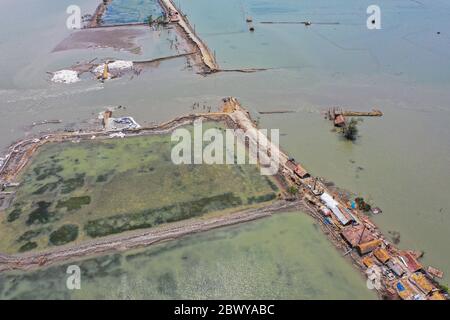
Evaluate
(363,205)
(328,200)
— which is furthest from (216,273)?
(363,205)

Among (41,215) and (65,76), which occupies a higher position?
(65,76)

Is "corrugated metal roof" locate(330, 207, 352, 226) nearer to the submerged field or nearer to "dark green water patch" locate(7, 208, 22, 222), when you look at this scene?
the submerged field

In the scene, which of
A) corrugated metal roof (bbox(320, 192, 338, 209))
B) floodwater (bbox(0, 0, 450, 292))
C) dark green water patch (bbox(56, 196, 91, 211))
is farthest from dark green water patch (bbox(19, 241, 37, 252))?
corrugated metal roof (bbox(320, 192, 338, 209))

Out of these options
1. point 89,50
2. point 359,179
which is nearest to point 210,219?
point 359,179

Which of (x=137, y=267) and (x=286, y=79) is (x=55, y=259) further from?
(x=286, y=79)

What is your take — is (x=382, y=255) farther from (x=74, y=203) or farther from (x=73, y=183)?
(x=73, y=183)

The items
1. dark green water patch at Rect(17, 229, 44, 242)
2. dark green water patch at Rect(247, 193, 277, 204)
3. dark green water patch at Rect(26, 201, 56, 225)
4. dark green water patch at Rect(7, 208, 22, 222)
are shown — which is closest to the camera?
dark green water patch at Rect(17, 229, 44, 242)

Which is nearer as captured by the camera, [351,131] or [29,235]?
[29,235]
